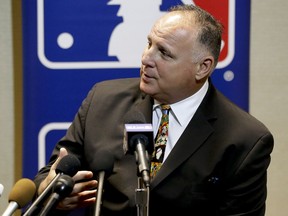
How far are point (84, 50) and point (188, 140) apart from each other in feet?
2.34

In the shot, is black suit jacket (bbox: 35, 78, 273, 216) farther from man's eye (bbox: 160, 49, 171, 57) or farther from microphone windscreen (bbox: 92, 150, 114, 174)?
microphone windscreen (bbox: 92, 150, 114, 174)

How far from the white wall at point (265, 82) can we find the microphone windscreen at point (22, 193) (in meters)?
1.14

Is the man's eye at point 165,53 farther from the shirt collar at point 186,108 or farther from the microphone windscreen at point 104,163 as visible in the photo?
the microphone windscreen at point 104,163

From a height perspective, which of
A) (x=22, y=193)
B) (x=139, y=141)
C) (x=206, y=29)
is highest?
(x=206, y=29)

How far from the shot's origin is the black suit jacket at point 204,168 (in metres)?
1.60

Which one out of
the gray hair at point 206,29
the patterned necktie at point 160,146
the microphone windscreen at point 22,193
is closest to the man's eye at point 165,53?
the gray hair at point 206,29

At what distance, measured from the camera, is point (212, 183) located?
1610 millimetres

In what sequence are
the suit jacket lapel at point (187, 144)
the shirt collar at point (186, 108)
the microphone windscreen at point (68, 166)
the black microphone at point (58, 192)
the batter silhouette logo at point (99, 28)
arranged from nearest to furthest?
the black microphone at point (58, 192) → the microphone windscreen at point (68, 166) → the suit jacket lapel at point (187, 144) → the shirt collar at point (186, 108) → the batter silhouette logo at point (99, 28)

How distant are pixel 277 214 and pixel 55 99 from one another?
1.19 metres

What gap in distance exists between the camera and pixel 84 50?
2.08 meters

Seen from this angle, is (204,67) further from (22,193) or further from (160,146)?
(22,193)

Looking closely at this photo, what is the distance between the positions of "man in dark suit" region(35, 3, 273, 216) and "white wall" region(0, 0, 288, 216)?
465 millimetres

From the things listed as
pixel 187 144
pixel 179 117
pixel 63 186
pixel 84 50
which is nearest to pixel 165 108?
pixel 179 117

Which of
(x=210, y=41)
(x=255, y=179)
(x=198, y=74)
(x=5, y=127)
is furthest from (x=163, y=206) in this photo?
(x=5, y=127)
